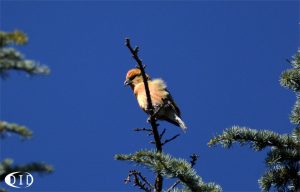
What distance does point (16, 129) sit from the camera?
1.71m

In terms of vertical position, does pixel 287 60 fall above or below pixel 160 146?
above

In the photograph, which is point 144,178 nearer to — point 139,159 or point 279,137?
point 139,159

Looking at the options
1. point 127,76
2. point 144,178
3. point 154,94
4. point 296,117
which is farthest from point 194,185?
point 127,76

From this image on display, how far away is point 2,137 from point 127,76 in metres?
5.79

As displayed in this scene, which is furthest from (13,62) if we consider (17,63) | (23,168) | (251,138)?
(251,138)

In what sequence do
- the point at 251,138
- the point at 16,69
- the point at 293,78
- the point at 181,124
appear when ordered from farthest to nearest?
the point at 181,124 → the point at 293,78 → the point at 251,138 → the point at 16,69

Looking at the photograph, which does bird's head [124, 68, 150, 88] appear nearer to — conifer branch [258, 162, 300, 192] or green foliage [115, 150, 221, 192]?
conifer branch [258, 162, 300, 192]

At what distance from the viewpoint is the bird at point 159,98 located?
6.74m

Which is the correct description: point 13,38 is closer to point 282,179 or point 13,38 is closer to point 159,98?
point 282,179

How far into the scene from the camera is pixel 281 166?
10.1 ft

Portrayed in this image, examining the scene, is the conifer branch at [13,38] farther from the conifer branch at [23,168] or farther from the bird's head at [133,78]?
the bird's head at [133,78]

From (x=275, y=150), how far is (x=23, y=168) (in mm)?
1836

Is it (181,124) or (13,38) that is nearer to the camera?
(13,38)

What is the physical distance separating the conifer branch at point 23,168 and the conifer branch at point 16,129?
0.35ft
